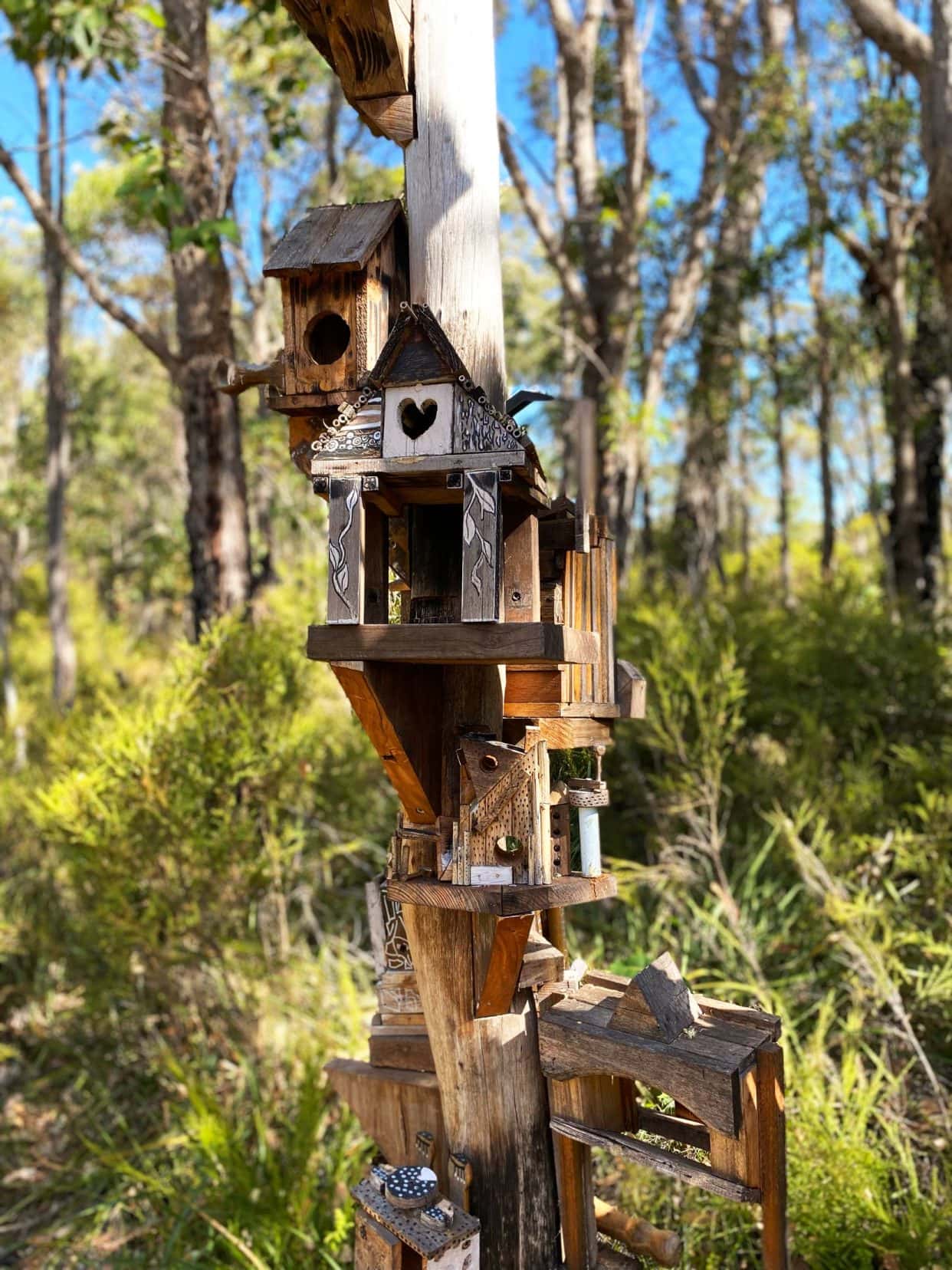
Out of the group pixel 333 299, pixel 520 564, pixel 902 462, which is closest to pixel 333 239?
pixel 333 299

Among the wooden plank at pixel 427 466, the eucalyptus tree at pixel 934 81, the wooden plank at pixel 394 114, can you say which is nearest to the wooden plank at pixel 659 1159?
the wooden plank at pixel 427 466

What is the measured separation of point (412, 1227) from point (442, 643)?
4.14ft

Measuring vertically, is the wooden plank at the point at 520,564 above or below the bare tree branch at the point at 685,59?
below

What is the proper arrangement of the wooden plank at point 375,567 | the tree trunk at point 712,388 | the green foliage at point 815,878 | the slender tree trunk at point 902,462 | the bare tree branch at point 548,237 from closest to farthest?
the wooden plank at point 375,567 < the green foliage at point 815,878 < the bare tree branch at point 548,237 < the slender tree trunk at point 902,462 < the tree trunk at point 712,388

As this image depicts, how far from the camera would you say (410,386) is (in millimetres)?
1830

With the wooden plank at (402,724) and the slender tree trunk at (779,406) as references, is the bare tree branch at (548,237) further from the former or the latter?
the wooden plank at (402,724)

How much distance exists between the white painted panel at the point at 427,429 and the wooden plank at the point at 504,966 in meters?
0.95

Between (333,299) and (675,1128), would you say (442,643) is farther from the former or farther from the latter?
(675,1128)

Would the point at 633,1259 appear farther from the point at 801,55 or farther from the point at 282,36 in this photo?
the point at 801,55

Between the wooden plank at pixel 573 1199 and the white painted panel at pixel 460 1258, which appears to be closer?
the white painted panel at pixel 460 1258

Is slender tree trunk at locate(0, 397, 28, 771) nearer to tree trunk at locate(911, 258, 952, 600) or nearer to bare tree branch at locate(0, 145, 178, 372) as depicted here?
bare tree branch at locate(0, 145, 178, 372)

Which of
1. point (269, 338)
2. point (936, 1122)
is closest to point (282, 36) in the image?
point (269, 338)

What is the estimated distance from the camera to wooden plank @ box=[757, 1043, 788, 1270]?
72.7 inches

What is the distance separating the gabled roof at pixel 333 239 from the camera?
1.92 meters
